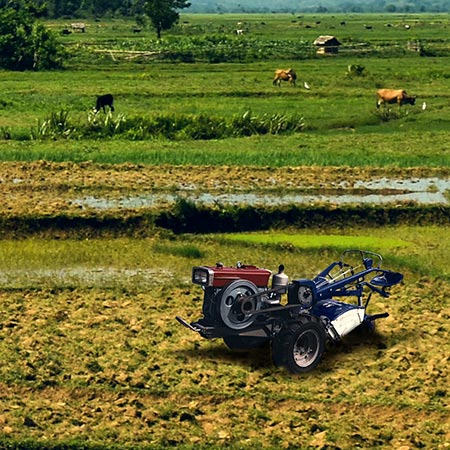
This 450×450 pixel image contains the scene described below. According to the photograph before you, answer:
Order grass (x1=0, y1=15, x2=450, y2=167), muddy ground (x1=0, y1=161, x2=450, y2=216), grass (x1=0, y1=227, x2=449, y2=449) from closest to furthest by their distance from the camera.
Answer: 1. grass (x1=0, y1=227, x2=449, y2=449)
2. muddy ground (x1=0, y1=161, x2=450, y2=216)
3. grass (x1=0, y1=15, x2=450, y2=167)

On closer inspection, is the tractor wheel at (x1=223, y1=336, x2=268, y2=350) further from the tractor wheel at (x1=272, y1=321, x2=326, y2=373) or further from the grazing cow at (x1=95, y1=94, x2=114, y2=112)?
the grazing cow at (x1=95, y1=94, x2=114, y2=112)

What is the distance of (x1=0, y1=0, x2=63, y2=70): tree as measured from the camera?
38.1m

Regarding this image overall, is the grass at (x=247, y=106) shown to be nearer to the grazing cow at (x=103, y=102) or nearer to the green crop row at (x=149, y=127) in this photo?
the green crop row at (x=149, y=127)

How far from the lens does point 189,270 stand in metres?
12.3

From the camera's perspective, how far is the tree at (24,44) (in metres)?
38.1

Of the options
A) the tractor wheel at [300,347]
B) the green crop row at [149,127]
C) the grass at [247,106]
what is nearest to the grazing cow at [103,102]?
the grass at [247,106]

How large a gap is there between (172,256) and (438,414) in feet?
19.0

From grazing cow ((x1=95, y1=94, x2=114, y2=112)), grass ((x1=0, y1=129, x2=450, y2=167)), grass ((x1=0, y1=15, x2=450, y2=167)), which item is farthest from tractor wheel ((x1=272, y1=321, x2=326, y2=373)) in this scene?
grazing cow ((x1=95, y1=94, x2=114, y2=112))

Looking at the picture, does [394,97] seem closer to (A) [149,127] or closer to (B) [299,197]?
(A) [149,127]

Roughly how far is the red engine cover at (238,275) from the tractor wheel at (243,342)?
49 cm

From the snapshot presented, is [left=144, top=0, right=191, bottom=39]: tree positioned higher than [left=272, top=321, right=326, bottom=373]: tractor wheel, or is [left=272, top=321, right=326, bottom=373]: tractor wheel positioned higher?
[left=144, top=0, right=191, bottom=39]: tree

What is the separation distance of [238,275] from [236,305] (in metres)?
0.34

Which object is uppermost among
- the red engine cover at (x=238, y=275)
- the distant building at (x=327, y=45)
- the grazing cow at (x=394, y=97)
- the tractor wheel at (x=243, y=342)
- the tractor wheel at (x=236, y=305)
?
the distant building at (x=327, y=45)

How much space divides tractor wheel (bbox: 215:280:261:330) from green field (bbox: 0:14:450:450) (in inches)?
17.8
